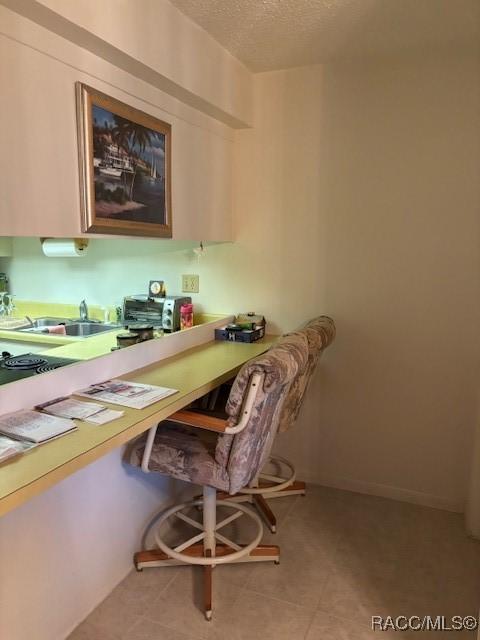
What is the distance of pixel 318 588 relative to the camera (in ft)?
6.15

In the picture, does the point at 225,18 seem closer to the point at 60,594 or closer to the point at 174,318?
the point at 174,318

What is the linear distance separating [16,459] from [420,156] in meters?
2.14

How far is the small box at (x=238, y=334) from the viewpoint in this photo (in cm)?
245

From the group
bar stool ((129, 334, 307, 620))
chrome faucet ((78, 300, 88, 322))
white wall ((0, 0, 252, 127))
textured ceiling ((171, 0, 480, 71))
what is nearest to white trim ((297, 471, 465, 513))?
bar stool ((129, 334, 307, 620))

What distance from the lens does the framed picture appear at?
5.24ft

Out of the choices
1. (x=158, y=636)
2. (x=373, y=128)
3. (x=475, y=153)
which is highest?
(x=373, y=128)

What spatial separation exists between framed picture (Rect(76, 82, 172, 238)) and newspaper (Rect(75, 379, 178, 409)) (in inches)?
21.9

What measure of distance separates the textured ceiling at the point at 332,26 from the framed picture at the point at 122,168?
495 millimetres

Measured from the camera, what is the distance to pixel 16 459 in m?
1.14

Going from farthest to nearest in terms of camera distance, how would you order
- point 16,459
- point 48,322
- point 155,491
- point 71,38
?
point 48,322 → point 155,491 → point 71,38 → point 16,459

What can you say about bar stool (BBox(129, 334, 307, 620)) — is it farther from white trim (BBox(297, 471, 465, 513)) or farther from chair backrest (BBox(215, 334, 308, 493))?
white trim (BBox(297, 471, 465, 513))

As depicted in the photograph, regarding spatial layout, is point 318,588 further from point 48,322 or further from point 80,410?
point 48,322

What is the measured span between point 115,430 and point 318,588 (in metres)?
1.15

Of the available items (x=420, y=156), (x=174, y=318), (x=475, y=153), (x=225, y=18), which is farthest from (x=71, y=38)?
(x=475, y=153)
